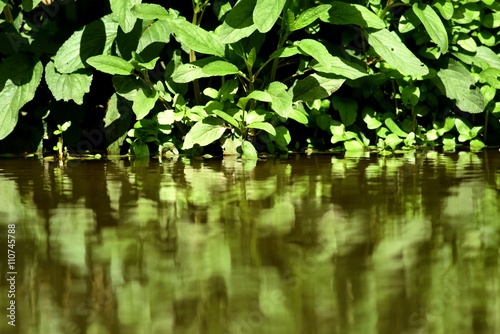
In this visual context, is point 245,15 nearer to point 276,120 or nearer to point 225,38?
point 225,38

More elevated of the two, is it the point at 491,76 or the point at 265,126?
the point at 491,76

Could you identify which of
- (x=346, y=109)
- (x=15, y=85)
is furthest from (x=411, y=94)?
(x=15, y=85)

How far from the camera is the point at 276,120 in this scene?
3.26 meters

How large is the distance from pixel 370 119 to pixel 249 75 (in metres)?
0.71

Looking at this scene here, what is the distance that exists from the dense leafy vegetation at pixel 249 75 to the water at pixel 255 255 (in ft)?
2.33

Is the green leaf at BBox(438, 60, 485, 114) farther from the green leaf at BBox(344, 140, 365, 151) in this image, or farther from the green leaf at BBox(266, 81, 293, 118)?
the green leaf at BBox(266, 81, 293, 118)

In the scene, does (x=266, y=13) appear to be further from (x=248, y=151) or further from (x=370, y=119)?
(x=370, y=119)

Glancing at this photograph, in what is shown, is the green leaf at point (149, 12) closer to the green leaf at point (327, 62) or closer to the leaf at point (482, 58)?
the green leaf at point (327, 62)

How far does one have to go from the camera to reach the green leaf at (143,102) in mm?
3091

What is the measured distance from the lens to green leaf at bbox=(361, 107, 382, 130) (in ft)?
11.5

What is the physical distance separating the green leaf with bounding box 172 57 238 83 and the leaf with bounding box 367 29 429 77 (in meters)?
0.61

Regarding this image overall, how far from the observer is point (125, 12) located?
2.91m

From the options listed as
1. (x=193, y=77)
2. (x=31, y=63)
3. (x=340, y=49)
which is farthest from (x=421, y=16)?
(x=31, y=63)

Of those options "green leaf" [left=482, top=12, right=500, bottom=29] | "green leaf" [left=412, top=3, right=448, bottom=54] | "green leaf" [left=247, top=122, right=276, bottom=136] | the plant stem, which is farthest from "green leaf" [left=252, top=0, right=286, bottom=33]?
A: "green leaf" [left=482, top=12, right=500, bottom=29]
